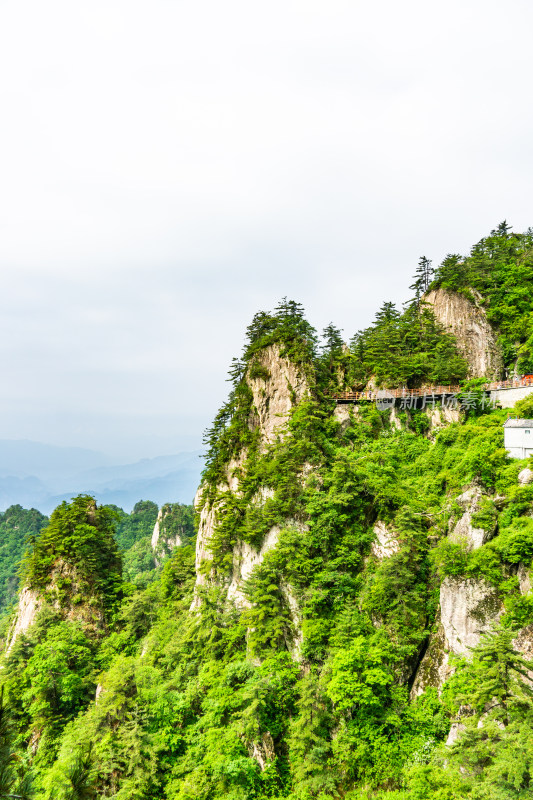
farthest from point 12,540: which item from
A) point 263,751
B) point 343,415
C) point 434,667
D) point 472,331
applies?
point 472,331

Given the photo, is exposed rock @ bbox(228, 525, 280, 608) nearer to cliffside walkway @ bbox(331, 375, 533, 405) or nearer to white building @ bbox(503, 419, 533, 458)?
cliffside walkway @ bbox(331, 375, 533, 405)

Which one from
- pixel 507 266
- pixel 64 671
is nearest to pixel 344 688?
pixel 64 671

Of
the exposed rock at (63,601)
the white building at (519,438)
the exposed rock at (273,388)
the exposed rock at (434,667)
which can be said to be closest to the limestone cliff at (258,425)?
the exposed rock at (273,388)

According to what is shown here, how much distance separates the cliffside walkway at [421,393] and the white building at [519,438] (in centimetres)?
797

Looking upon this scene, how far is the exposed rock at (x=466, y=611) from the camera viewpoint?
63.1ft

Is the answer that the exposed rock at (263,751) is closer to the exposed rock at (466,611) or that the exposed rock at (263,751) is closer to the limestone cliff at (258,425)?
the limestone cliff at (258,425)

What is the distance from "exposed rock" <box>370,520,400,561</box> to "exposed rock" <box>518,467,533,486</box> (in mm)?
8103

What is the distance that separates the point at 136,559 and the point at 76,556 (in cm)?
5382

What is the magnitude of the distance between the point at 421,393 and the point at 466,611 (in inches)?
744

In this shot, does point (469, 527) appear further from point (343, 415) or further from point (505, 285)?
point (505, 285)

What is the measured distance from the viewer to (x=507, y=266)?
38250 millimetres

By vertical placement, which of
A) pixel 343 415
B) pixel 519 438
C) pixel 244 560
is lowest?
pixel 244 560

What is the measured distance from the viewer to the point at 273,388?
3559 cm

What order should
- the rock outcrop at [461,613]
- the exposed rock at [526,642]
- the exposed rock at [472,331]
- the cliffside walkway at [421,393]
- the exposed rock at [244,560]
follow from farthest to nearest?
the exposed rock at [472,331], the cliffside walkway at [421,393], the exposed rock at [244,560], the rock outcrop at [461,613], the exposed rock at [526,642]
